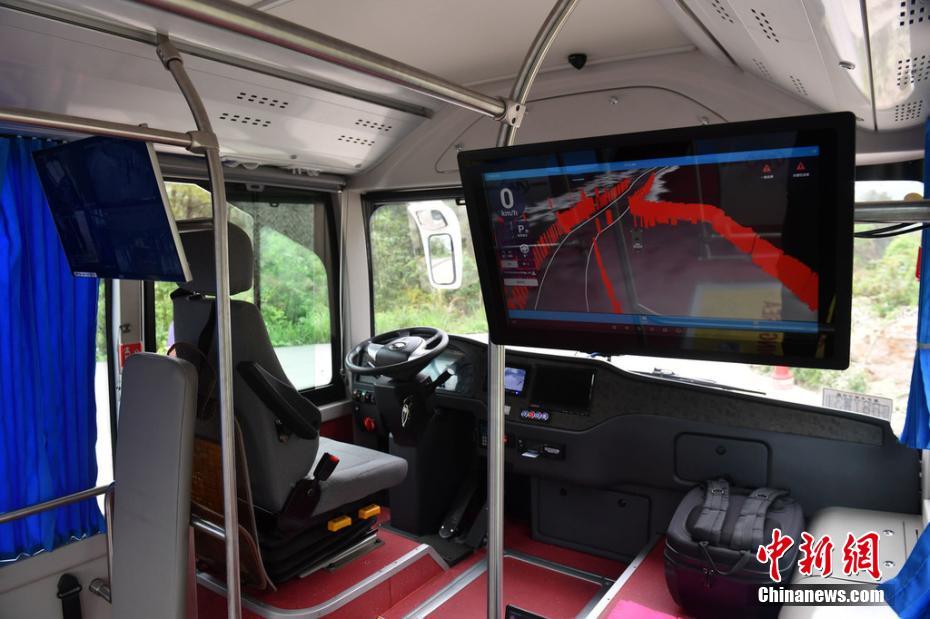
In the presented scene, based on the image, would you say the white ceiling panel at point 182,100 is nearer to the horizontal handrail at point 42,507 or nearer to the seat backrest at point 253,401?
the seat backrest at point 253,401

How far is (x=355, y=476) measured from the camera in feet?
9.71

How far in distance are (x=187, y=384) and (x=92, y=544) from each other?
58.2 inches

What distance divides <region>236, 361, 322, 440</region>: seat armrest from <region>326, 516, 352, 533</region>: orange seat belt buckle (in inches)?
20.9

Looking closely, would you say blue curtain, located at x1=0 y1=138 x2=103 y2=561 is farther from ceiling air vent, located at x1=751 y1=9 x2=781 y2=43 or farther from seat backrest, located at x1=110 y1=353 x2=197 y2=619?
ceiling air vent, located at x1=751 y1=9 x2=781 y2=43

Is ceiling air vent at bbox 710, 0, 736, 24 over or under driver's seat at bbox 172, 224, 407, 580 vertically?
over

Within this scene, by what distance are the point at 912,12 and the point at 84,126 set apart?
1.76 m

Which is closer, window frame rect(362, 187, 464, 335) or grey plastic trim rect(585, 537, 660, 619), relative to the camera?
grey plastic trim rect(585, 537, 660, 619)

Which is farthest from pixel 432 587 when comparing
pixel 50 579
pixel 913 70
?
pixel 913 70

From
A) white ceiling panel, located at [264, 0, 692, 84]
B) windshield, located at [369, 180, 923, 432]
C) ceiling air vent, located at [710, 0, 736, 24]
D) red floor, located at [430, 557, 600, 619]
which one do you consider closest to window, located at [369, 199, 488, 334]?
windshield, located at [369, 180, 923, 432]

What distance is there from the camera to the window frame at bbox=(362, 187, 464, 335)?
13.3ft

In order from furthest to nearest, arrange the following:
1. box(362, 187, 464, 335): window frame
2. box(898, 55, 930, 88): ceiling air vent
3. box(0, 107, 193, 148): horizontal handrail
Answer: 1. box(362, 187, 464, 335): window frame
2. box(898, 55, 930, 88): ceiling air vent
3. box(0, 107, 193, 148): horizontal handrail

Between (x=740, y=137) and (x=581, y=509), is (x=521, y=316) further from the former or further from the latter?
(x=581, y=509)

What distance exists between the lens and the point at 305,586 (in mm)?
2883

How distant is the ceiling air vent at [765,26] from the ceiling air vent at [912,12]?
0.39 metres
